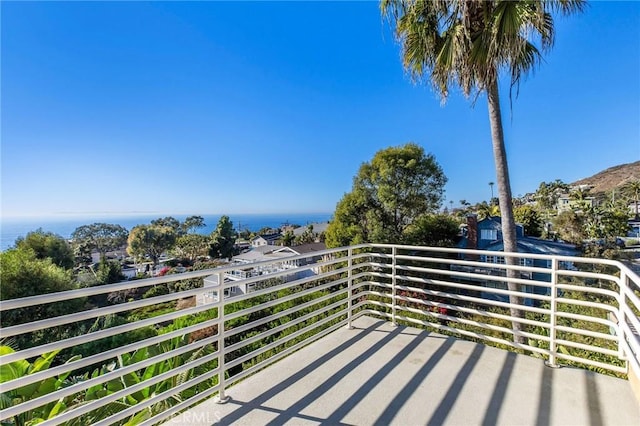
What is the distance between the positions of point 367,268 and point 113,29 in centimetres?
1214

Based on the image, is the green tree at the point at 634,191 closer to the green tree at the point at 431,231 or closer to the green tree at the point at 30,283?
the green tree at the point at 431,231

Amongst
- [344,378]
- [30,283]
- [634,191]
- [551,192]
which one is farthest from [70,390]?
[551,192]

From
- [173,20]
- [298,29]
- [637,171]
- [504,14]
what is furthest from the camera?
[637,171]

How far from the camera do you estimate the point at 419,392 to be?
2.12 metres

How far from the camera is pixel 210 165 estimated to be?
32.6 m

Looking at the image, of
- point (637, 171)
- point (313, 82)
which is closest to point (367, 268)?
point (313, 82)

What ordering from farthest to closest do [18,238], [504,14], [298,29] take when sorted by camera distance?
[18,238], [298,29], [504,14]

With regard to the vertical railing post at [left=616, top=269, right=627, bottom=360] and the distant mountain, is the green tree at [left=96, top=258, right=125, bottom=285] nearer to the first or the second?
the vertical railing post at [left=616, top=269, right=627, bottom=360]

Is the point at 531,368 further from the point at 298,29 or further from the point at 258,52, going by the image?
the point at 258,52

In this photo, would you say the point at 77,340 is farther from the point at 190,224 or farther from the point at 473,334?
the point at 190,224

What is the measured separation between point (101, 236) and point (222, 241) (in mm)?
19149

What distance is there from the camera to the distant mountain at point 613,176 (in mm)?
35688

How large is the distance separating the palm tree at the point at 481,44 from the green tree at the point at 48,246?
76.1 ft

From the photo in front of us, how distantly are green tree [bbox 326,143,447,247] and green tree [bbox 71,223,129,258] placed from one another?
110 ft
